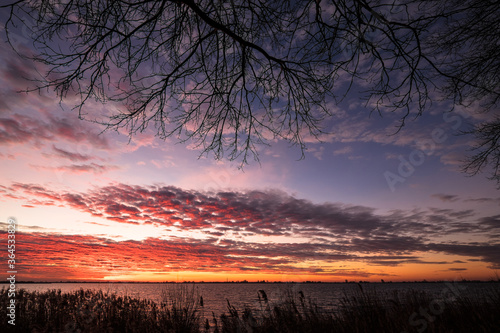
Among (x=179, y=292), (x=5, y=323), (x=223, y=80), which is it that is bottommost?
(x=5, y=323)

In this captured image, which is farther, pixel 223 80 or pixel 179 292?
pixel 179 292

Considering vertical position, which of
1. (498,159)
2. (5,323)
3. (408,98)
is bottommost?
(5,323)

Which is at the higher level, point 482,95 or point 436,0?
point 436,0

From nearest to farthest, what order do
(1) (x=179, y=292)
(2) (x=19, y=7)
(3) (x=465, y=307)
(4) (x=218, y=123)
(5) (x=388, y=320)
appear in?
(2) (x=19, y=7) → (5) (x=388, y=320) → (4) (x=218, y=123) → (3) (x=465, y=307) → (1) (x=179, y=292)

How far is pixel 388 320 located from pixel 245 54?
18.3ft

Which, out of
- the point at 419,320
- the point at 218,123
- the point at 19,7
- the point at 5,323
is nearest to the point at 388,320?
the point at 419,320

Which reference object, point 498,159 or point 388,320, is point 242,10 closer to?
point 388,320

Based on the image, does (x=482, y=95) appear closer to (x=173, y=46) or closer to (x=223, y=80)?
(x=223, y=80)

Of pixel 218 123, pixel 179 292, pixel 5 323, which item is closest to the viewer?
pixel 218 123

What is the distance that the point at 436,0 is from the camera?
15.6 feet

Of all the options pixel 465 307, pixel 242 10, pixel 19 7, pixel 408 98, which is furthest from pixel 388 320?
pixel 19 7

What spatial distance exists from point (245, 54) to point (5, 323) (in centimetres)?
1104

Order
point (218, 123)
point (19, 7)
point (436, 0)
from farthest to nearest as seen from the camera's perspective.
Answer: point (218, 123), point (436, 0), point (19, 7)

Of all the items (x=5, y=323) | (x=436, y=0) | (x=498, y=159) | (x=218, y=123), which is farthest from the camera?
(x=5, y=323)
